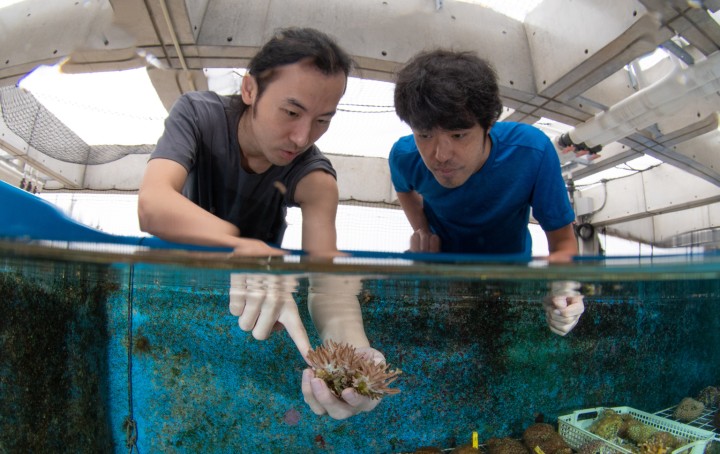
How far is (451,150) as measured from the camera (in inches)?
40.2

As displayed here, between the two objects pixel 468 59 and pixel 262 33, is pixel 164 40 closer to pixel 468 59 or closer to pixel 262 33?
pixel 262 33

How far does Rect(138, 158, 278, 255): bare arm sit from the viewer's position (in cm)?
78

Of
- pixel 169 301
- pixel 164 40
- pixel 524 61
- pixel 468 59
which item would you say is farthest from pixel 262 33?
pixel 169 301

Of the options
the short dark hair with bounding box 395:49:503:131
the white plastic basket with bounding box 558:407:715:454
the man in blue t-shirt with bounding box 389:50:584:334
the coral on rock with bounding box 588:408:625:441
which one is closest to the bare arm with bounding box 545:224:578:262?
the man in blue t-shirt with bounding box 389:50:584:334

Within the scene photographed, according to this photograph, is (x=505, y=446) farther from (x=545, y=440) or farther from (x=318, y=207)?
(x=318, y=207)

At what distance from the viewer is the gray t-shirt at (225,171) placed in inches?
36.6

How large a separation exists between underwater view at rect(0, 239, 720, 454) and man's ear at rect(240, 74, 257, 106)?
16.9 inches

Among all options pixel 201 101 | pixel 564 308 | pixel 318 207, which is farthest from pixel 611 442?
pixel 201 101

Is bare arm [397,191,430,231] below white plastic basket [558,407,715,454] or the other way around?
the other way around

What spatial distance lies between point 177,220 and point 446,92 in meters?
0.72

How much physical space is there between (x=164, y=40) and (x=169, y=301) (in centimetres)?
131

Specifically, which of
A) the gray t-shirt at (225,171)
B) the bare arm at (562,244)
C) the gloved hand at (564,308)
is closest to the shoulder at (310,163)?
the gray t-shirt at (225,171)

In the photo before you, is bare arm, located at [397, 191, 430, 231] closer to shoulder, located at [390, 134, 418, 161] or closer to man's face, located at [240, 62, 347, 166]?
shoulder, located at [390, 134, 418, 161]

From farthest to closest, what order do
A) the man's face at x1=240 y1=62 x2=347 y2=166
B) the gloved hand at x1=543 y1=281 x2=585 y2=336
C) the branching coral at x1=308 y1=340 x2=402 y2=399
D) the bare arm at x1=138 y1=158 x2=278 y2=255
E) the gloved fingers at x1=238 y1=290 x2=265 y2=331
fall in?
1. the gloved hand at x1=543 y1=281 x2=585 y2=336
2. the gloved fingers at x1=238 y1=290 x2=265 y2=331
3. the branching coral at x1=308 y1=340 x2=402 y2=399
4. the man's face at x1=240 y1=62 x2=347 y2=166
5. the bare arm at x1=138 y1=158 x2=278 y2=255
